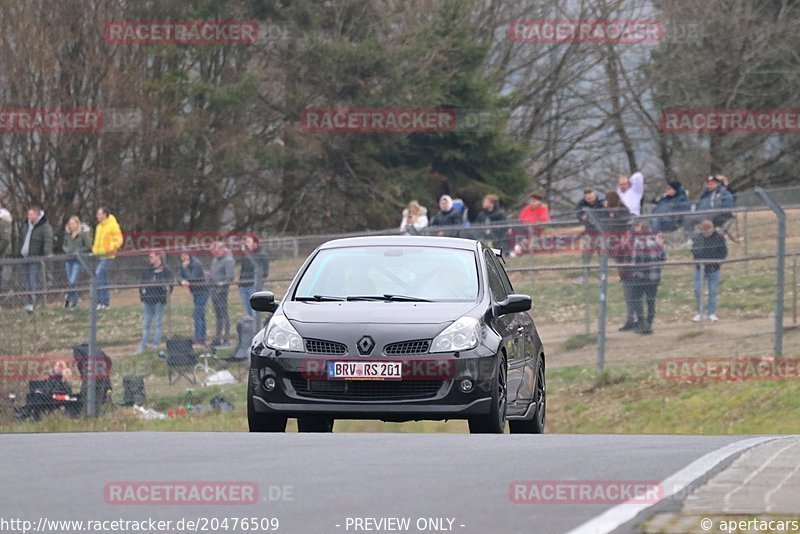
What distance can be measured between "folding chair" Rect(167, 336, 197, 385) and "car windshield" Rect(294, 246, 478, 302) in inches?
358

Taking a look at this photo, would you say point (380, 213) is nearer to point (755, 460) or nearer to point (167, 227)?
point (167, 227)

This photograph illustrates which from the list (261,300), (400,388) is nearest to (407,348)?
(400,388)

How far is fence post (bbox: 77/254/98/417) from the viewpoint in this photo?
901 inches

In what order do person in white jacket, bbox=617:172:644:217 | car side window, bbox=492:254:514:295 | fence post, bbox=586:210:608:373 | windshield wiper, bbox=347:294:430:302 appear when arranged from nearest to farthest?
windshield wiper, bbox=347:294:430:302, car side window, bbox=492:254:514:295, fence post, bbox=586:210:608:373, person in white jacket, bbox=617:172:644:217

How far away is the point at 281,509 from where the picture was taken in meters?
7.77

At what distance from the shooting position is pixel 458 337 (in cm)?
1305

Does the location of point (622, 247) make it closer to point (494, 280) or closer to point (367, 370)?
point (494, 280)

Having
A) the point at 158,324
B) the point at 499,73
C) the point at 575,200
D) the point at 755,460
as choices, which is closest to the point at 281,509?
the point at 755,460

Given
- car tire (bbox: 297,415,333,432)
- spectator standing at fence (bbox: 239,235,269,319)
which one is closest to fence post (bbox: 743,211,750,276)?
spectator standing at fence (bbox: 239,235,269,319)

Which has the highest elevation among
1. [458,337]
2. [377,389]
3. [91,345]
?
[458,337]

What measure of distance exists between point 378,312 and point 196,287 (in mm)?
10361

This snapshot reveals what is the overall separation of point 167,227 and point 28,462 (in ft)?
114

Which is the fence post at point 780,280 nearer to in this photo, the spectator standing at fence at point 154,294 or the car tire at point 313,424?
the spectator standing at fence at point 154,294

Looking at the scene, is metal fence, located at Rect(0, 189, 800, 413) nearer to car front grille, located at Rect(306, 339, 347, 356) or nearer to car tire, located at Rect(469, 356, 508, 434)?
car tire, located at Rect(469, 356, 508, 434)
